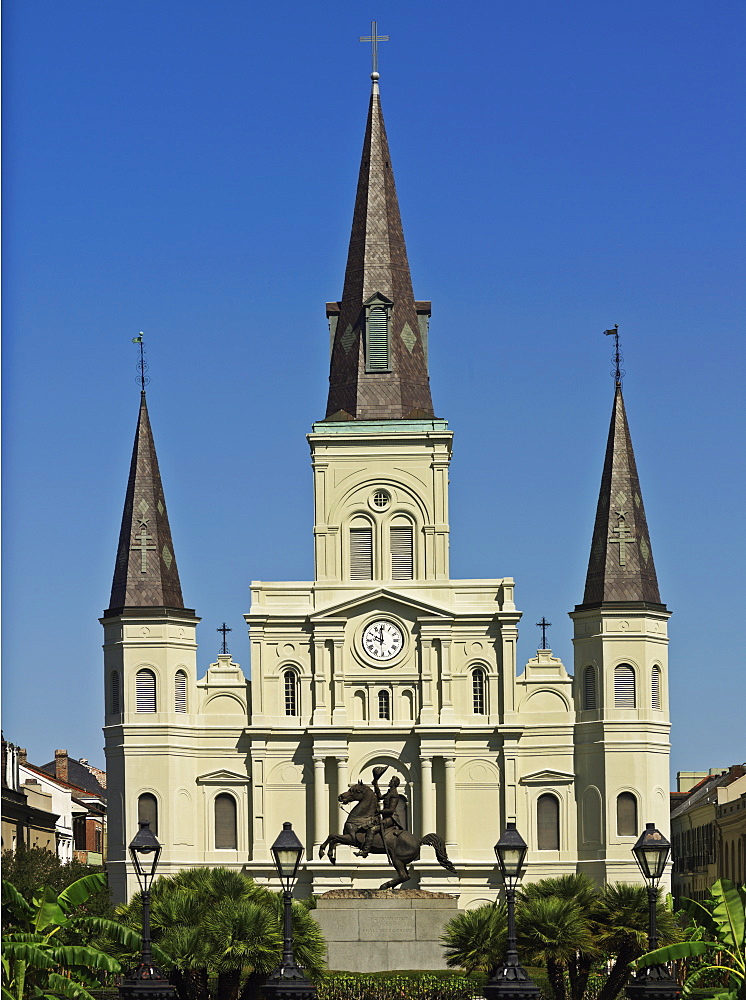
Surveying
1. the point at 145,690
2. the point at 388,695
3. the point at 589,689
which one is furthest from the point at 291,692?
the point at 589,689

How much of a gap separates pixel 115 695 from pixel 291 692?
7.36 meters

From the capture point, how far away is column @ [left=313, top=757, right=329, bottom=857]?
9144 cm

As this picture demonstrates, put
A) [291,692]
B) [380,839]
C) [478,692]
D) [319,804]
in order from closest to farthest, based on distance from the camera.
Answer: [380,839] < [319,804] < [478,692] < [291,692]

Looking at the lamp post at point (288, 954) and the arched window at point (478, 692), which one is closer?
the lamp post at point (288, 954)

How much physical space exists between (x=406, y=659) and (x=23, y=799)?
91.3 feet

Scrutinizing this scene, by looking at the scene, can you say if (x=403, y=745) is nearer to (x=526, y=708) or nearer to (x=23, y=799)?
(x=526, y=708)

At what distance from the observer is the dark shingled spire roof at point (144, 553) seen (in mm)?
94375

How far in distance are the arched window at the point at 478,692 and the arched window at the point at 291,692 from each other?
742 centimetres

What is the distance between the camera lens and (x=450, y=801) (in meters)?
91.5

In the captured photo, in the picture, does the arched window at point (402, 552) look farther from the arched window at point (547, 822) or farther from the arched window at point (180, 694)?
the arched window at point (547, 822)

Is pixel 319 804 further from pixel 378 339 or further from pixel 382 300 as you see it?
pixel 382 300

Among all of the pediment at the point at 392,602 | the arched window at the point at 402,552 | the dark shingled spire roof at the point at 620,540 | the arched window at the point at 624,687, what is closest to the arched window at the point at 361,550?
the arched window at the point at 402,552

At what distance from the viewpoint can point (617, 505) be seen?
9388 cm

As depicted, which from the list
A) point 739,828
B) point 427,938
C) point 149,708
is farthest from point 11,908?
point 739,828
